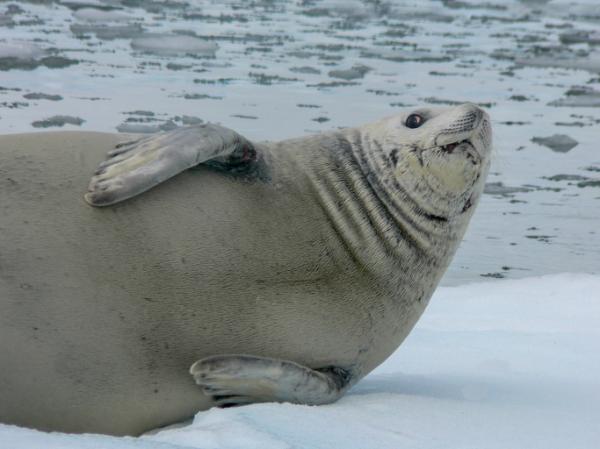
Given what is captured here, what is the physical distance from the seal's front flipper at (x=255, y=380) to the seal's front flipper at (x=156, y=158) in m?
0.46

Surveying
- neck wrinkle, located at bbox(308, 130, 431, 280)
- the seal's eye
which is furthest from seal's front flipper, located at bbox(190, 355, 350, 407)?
the seal's eye

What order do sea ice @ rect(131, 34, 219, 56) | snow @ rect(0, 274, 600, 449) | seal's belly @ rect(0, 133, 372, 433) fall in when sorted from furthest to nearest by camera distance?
sea ice @ rect(131, 34, 219, 56) → seal's belly @ rect(0, 133, 372, 433) → snow @ rect(0, 274, 600, 449)

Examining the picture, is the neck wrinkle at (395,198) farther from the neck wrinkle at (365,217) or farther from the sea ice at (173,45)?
the sea ice at (173,45)

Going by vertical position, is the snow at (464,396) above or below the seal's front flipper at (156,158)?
below

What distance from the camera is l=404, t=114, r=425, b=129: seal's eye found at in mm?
3574

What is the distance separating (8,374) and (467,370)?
1.51m

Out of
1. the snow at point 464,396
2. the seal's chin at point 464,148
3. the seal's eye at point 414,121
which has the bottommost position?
the snow at point 464,396

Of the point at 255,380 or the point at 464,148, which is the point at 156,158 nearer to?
the point at 255,380

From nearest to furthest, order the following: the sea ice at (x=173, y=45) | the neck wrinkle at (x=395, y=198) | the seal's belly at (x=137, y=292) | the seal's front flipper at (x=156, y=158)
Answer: the seal's belly at (x=137, y=292)
the seal's front flipper at (x=156, y=158)
the neck wrinkle at (x=395, y=198)
the sea ice at (x=173, y=45)

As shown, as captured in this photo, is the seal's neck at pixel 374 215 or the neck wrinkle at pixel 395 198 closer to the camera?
the seal's neck at pixel 374 215

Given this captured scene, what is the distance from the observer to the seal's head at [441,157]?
3453 millimetres

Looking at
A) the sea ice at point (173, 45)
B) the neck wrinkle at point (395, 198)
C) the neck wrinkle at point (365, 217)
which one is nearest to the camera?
the neck wrinkle at point (365, 217)

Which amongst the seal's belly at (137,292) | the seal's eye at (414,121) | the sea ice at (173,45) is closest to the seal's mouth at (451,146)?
the seal's eye at (414,121)

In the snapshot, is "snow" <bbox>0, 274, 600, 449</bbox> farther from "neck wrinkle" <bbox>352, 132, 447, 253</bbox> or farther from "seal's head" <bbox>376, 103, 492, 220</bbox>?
"seal's head" <bbox>376, 103, 492, 220</bbox>
